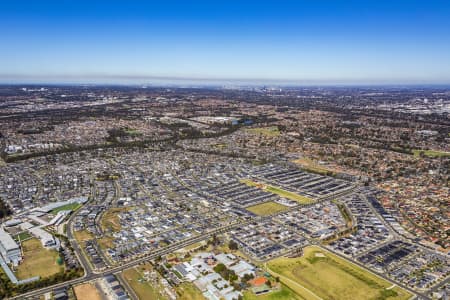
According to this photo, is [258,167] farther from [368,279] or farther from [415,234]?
[368,279]

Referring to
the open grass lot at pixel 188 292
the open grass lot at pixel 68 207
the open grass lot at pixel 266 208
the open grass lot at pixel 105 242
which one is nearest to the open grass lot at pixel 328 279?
the open grass lot at pixel 188 292

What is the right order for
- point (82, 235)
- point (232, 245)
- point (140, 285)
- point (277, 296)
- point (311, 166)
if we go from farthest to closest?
point (311, 166), point (82, 235), point (232, 245), point (140, 285), point (277, 296)

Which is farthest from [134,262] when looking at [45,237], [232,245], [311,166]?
[311,166]

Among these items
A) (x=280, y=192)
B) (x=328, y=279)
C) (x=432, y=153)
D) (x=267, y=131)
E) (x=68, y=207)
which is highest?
(x=267, y=131)

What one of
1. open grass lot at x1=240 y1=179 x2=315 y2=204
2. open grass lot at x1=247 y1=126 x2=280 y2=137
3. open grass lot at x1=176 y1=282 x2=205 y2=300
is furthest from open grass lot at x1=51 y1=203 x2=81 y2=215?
open grass lot at x1=247 y1=126 x2=280 y2=137

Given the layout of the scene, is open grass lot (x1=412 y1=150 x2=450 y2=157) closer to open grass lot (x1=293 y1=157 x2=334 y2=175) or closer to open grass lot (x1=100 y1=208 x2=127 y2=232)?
open grass lot (x1=293 y1=157 x2=334 y2=175)

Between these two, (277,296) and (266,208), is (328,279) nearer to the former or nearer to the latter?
(277,296)

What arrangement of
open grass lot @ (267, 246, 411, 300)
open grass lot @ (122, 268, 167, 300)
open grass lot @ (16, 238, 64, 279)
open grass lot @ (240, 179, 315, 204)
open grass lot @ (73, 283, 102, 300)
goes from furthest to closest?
open grass lot @ (240, 179, 315, 204)
open grass lot @ (16, 238, 64, 279)
open grass lot @ (267, 246, 411, 300)
open grass lot @ (122, 268, 167, 300)
open grass lot @ (73, 283, 102, 300)
